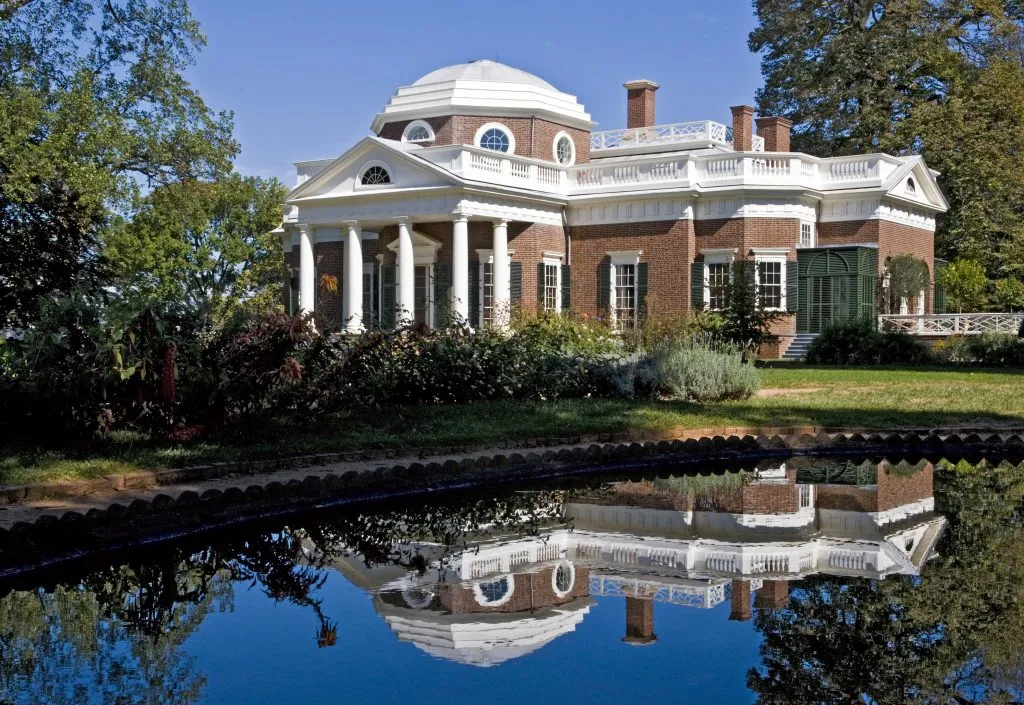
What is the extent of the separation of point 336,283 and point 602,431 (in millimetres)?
22660

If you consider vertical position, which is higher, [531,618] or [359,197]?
[359,197]

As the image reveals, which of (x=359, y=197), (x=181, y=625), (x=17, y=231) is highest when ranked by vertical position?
(x=359, y=197)

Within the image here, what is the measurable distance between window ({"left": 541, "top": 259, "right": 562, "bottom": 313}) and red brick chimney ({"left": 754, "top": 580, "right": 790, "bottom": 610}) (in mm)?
26069

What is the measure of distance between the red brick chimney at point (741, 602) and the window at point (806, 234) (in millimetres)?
25036

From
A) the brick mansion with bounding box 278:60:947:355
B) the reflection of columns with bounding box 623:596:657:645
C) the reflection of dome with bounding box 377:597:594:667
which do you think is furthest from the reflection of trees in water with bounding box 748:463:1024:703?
the brick mansion with bounding box 278:60:947:355

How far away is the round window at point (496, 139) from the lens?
3494 centimetres

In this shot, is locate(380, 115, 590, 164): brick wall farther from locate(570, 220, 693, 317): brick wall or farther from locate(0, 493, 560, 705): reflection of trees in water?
locate(0, 493, 560, 705): reflection of trees in water

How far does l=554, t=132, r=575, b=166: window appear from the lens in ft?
118

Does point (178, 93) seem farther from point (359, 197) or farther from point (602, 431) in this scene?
point (602, 431)

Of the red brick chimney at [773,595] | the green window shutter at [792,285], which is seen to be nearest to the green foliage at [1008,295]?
the green window shutter at [792,285]

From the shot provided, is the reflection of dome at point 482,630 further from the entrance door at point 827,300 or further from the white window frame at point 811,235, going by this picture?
the white window frame at point 811,235

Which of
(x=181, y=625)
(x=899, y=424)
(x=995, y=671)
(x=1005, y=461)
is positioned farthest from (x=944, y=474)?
(x=181, y=625)

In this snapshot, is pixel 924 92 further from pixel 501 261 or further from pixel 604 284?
pixel 501 261

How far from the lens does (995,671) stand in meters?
5.08
